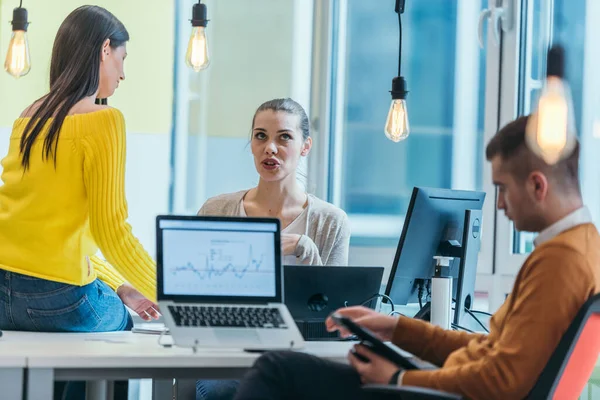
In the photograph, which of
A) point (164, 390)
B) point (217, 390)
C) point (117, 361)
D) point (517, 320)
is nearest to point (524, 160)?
point (517, 320)

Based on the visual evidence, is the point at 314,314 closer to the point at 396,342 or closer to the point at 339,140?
the point at 396,342

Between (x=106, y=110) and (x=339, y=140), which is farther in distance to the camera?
(x=339, y=140)

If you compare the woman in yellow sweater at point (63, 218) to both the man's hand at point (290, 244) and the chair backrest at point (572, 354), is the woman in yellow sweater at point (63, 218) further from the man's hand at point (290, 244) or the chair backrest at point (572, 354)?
the chair backrest at point (572, 354)

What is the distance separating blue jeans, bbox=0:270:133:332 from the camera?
8.04ft

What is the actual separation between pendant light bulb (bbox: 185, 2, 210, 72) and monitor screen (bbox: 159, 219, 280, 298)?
4.18 ft

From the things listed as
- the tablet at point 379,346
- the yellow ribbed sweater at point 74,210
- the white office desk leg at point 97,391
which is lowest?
the white office desk leg at point 97,391

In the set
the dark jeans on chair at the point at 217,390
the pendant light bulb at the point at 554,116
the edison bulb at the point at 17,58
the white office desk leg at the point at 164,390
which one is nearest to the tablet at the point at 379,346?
the pendant light bulb at the point at 554,116

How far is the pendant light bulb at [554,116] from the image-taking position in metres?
1.78

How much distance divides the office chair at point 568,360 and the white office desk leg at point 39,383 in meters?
0.68

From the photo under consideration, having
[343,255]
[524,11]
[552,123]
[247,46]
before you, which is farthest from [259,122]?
[552,123]

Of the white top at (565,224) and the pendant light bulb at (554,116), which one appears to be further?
the white top at (565,224)

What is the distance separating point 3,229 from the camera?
2.50 metres

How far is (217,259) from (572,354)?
0.87 m

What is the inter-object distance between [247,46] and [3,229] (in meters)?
2.07
